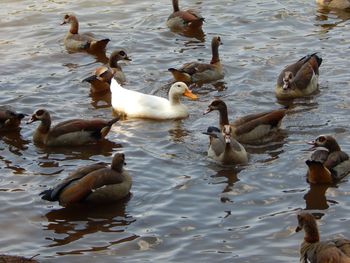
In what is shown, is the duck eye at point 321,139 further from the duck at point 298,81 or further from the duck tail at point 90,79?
the duck tail at point 90,79

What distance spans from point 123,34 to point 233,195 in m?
9.13

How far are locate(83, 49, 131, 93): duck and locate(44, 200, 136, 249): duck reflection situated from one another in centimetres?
525

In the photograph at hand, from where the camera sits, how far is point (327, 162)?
13516 mm

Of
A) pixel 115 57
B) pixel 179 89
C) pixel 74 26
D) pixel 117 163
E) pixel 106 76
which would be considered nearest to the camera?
pixel 117 163

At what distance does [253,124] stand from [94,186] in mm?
3395

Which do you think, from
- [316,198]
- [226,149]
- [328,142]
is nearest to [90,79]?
[226,149]

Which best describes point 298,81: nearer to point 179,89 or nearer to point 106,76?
point 179,89

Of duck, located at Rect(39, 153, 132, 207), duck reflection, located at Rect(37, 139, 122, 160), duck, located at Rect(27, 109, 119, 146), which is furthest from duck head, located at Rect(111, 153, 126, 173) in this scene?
duck, located at Rect(27, 109, 119, 146)

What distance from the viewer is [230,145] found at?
46.0 feet

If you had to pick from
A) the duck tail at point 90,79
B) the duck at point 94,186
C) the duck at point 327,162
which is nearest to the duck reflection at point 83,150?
the duck at point 94,186

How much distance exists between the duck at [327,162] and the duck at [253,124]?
3.93 ft

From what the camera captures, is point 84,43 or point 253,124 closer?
point 253,124

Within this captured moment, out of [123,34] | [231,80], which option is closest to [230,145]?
[231,80]

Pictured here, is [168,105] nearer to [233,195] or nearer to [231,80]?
[231,80]
